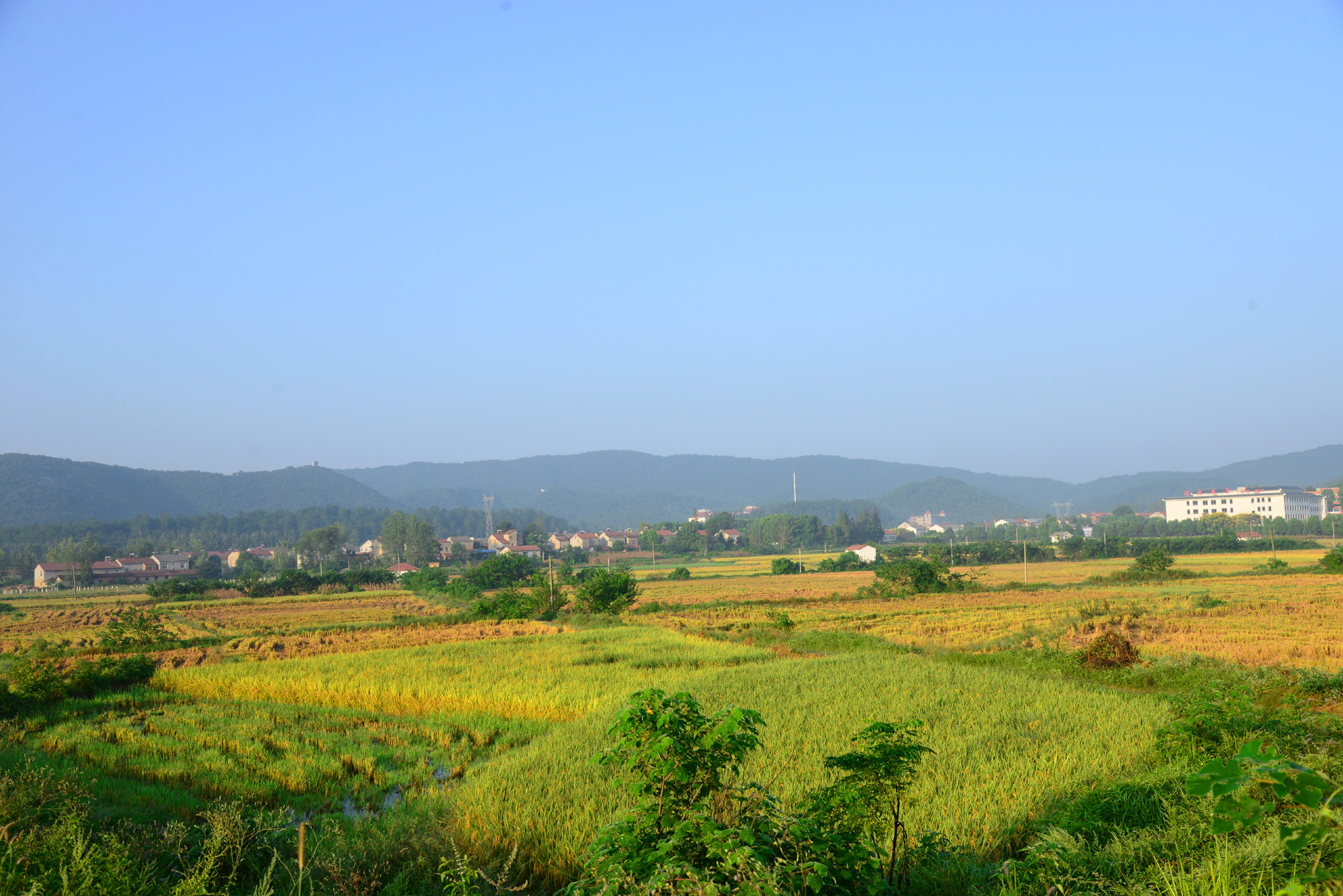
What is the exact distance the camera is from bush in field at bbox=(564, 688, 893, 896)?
374cm

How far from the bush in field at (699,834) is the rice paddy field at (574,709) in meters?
1.86

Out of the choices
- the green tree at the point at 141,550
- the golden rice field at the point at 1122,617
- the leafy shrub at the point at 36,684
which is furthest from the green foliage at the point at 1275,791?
the green tree at the point at 141,550

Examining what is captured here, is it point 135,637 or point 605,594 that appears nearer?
point 135,637

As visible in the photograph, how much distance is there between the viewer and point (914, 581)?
161 ft

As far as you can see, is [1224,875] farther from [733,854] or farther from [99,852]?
[99,852]

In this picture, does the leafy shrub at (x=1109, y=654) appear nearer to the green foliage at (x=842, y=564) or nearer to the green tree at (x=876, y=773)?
the green tree at (x=876, y=773)

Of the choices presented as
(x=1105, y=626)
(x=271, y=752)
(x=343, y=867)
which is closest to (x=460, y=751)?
(x=271, y=752)

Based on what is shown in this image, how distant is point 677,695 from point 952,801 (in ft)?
16.4

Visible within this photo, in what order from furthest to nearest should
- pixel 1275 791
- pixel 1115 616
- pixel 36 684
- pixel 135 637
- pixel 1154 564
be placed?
1. pixel 1154 564
2. pixel 1115 616
3. pixel 135 637
4. pixel 36 684
5. pixel 1275 791

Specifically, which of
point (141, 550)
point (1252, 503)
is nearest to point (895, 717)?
point (141, 550)

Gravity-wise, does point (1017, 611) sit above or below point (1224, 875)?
below

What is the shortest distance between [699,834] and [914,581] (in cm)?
4829

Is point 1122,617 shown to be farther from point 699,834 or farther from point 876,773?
point 699,834

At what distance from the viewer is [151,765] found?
11625 mm
